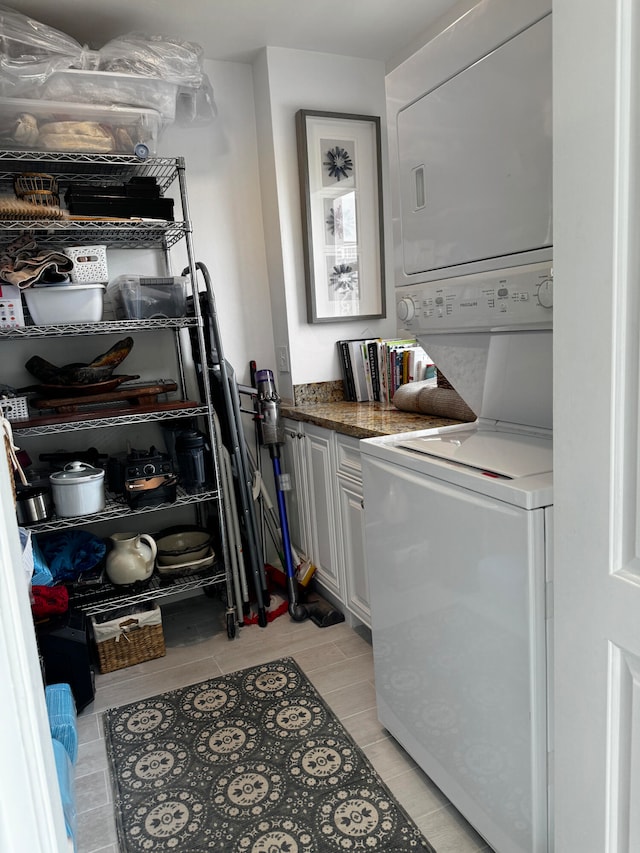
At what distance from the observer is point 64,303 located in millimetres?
2244

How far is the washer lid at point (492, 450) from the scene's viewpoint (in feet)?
4.22

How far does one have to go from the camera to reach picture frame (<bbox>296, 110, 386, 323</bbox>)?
2.79 meters

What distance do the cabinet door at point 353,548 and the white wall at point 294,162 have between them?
772mm

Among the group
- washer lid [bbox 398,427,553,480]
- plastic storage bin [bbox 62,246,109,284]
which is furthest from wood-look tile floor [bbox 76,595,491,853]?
plastic storage bin [bbox 62,246,109,284]

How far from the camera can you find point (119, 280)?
2.45 metres

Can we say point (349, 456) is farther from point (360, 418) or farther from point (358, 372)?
point (358, 372)

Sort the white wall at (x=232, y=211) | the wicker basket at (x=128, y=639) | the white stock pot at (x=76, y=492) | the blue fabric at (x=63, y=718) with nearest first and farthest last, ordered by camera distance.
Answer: the blue fabric at (x=63, y=718) < the white stock pot at (x=76, y=492) < the wicker basket at (x=128, y=639) < the white wall at (x=232, y=211)

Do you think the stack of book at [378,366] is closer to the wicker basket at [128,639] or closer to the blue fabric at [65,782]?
the wicker basket at [128,639]

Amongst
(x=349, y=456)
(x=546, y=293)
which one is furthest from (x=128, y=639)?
(x=546, y=293)

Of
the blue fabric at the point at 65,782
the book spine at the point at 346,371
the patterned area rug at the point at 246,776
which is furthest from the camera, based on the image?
the book spine at the point at 346,371

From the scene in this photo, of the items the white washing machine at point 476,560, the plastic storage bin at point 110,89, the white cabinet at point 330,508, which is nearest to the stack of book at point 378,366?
the white cabinet at point 330,508

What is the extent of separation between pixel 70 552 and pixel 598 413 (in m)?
2.22

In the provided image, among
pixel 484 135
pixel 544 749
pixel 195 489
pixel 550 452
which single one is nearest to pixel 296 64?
pixel 484 135

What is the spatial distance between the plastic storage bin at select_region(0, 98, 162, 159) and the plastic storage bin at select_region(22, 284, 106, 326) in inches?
19.7
